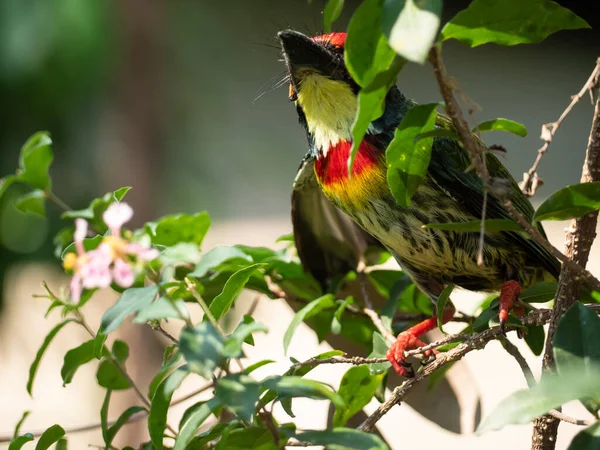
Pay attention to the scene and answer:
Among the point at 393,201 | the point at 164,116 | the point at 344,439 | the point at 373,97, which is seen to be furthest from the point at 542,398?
the point at 164,116

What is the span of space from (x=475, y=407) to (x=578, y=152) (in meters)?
3.45

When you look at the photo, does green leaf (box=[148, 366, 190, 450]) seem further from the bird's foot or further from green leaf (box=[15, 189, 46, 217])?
green leaf (box=[15, 189, 46, 217])

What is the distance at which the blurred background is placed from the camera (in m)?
3.41

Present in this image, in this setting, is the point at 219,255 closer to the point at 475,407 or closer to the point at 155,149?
the point at 475,407

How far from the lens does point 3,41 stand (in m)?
3.41

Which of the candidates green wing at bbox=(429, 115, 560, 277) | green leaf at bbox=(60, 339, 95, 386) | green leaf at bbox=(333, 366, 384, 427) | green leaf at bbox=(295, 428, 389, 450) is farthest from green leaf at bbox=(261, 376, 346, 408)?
green wing at bbox=(429, 115, 560, 277)

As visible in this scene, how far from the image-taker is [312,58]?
1.26 m

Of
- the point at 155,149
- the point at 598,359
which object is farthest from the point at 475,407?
the point at 155,149

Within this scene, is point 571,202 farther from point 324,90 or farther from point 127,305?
point 324,90

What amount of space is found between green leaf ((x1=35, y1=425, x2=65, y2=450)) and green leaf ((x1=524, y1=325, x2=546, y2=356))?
0.58 metres

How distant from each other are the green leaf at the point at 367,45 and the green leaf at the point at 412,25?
0.16 ft

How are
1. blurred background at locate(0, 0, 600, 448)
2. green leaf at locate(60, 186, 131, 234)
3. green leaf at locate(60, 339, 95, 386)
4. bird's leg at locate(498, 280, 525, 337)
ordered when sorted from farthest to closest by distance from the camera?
1. blurred background at locate(0, 0, 600, 448)
2. green leaf at locate(60, 186, 131, 234)
3. green leaf at locate(60, 339, 95, 386)
4. bird's leg at locate(498, 280, 525, 337)

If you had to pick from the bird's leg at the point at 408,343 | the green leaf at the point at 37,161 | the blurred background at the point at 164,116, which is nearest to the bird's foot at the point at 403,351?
the bird's leg at the point at 408,343

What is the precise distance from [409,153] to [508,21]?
6.2 inches
